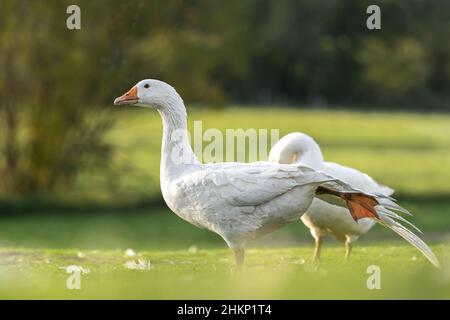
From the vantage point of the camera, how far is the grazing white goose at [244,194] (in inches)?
280

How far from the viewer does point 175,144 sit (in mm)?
7633

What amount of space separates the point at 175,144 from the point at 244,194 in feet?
3.05

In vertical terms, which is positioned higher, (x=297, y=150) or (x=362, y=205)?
(x=297, y=150)

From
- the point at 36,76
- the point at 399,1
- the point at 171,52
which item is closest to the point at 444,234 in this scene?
the point at 171,52

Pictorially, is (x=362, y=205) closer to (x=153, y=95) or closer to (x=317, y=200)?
(x=317, y=200)

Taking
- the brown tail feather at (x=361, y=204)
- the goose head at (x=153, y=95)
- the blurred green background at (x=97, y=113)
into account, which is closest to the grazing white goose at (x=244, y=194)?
the brown tail feather at (x=361, y=204)

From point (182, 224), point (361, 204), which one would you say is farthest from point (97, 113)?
point (361, 204)

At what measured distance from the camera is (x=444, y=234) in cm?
1609

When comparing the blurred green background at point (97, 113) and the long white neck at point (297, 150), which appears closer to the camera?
the long white neck at point (297, 150)

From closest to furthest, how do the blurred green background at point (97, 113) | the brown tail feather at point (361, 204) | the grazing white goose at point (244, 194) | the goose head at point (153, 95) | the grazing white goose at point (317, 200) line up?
the grazing white goose at point (244, 194)
the brown tail feather at point (361, 204)
the goose head at point (153, 95)
the grazing white goose at point (317, 200)
the blurred green background at point (97, 113)

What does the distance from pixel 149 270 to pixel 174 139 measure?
52.0 inches

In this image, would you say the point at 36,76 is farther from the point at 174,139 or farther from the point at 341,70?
the point at 341,70

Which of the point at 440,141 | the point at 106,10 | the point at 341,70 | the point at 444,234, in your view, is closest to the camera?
the point at 444,234

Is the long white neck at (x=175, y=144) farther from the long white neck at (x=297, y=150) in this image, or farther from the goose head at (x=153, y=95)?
the long white neck at (x=297, y=150)
